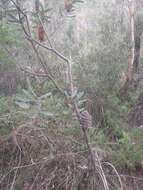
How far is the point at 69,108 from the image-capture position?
10.1 feet

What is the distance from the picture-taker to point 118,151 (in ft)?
9.87

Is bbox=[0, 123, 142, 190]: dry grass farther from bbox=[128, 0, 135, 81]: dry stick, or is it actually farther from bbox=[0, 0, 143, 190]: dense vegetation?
bbox=[128, 0, 135, 81]: dry stick

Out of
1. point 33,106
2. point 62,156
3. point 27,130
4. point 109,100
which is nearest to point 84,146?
point 62,156

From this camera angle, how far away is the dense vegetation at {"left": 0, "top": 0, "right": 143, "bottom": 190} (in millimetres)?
2500

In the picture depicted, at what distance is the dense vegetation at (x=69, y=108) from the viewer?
2500mm

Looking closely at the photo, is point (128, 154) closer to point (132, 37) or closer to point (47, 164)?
point (47, 164)

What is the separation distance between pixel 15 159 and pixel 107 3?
11.3ft

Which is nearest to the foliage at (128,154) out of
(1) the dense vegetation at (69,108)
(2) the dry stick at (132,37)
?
(1) the dense vegetation at (69,108)

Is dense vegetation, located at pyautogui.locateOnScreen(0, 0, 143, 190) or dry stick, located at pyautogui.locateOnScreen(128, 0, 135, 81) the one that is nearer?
dense vegetation, located at pyautogui.locateOnScreen(0, 0, 143, 190)

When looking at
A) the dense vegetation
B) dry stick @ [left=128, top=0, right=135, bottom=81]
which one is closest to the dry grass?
the dense vegetation

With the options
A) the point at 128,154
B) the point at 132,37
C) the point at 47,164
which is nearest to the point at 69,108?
the point at 47,164

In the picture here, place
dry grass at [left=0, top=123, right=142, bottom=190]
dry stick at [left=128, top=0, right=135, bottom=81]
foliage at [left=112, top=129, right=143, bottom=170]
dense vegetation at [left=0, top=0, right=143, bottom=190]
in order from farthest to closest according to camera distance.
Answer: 1. dry stick at [left=128, top=0, right=135, bottom=81]
2. foliage at [left=112, top=129, right=143, bottom=170]
3. dry grass at [left=0, top=123, right=142, bottom=190]
4. dense vegetation at [left=0, top=0, right=143, bottom=190]

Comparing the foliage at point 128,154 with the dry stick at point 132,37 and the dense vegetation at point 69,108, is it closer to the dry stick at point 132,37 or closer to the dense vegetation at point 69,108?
the dense vegetation at point 69,108

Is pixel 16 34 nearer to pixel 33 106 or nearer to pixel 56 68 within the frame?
pixel 56 68
